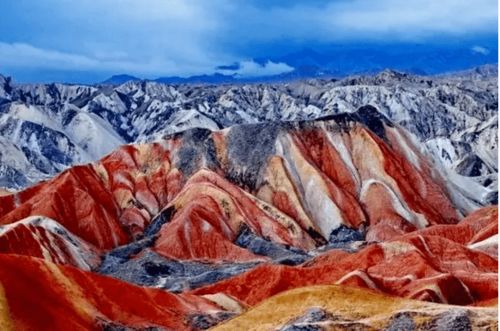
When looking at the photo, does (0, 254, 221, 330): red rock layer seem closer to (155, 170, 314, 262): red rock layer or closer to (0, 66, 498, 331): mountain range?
(0, 66, 498, 331): mountain range

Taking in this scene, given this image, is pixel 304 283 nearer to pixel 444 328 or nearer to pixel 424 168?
pixel 444 328

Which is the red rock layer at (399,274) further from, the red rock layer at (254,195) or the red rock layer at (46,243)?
the red rock layer at (254,195)

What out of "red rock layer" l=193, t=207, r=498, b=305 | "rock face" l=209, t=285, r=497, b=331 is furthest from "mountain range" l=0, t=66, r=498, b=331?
"red rock layer" l=193, t=207, r=498, b=305

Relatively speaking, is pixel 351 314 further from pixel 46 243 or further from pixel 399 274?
Result: pixel 46 243

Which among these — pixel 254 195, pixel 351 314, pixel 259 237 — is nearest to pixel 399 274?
pixel 351 314

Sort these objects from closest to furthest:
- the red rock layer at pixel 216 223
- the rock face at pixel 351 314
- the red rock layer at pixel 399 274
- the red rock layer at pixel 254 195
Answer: the rock face at pixel 351 314, the red rock layer at pixel 399 274, the red rock layer at pixel 216 223, the red rock layer at pixel 254 195

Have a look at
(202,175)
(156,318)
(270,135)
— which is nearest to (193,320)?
(156,318)

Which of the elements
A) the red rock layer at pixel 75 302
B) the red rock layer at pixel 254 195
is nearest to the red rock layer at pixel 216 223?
the red rock layer at pixel 254 195
